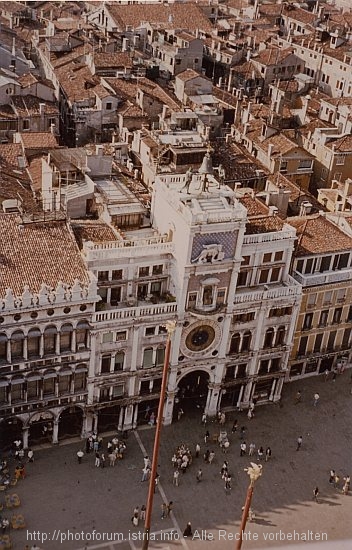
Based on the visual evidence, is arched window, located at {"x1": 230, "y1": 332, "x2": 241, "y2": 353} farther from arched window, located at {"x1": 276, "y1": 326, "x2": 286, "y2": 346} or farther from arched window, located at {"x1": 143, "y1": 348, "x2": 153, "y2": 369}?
arched window, located at {"x1": 143, "y1": 348, "x2": 153, "y2": 369}

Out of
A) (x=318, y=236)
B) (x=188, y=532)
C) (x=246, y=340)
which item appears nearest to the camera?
(x=188, y=532)

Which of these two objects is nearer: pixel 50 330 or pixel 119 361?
pixel 50 330

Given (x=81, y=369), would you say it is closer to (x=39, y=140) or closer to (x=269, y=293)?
(x=269, y=293)

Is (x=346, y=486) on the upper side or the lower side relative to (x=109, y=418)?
lower

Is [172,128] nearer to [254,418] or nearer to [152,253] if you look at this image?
[152,253]

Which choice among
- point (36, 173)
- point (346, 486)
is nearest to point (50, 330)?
point (36, 173)

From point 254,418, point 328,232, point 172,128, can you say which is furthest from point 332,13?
point 254,418

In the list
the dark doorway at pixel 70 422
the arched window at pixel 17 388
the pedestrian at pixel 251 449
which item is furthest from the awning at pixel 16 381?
the pedestrian at pixel 251 449
